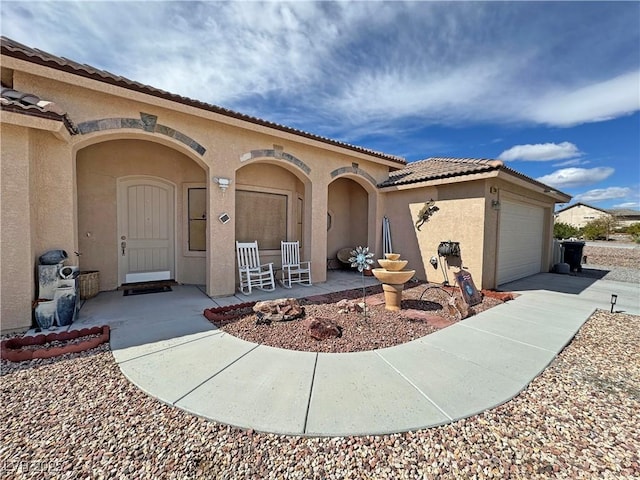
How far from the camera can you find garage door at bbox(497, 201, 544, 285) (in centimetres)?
846

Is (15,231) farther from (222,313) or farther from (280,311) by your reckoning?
(280,311)

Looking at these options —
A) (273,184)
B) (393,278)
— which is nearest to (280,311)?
(393,278)

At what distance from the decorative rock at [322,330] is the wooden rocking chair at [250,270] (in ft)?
10.5

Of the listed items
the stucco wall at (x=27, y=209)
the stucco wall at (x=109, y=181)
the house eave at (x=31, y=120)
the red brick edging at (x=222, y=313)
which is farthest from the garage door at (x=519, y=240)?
the stucco wall at (x=27, y=209)

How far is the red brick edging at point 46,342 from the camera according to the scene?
3477mm

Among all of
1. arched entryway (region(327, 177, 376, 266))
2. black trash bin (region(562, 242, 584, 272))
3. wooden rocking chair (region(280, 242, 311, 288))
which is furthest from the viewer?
black trash bin (region(562, 242, 584, 272))

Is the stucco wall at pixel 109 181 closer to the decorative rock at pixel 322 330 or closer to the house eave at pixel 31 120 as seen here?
the house eave at pixel 31 120

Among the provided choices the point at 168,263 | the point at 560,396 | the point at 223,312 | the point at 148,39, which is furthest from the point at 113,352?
the point at 148,39

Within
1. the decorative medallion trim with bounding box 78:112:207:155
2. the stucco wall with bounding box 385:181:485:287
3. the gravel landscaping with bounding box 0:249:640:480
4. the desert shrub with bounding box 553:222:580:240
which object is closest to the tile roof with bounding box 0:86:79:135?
the decorative medallion trim with bounding box 78:112:207:155

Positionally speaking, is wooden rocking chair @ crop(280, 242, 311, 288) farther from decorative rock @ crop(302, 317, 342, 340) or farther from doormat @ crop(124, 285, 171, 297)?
decorative rock @ crop(302, 317, 342, 340)

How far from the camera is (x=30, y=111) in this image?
390 centimetres

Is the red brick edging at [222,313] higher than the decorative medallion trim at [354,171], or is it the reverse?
the decorative medallion trim at [354,171]

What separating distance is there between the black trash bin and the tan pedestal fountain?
37.8 ft

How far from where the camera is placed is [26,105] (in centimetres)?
393
